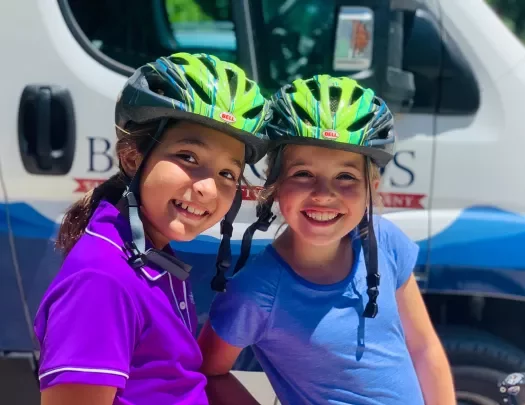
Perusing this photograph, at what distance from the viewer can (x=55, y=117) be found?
2363mm

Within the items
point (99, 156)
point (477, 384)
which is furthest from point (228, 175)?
point (477, 384)

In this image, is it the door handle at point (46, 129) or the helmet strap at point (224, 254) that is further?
the door handle at point (46, 129)

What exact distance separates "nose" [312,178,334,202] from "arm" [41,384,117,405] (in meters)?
0.64

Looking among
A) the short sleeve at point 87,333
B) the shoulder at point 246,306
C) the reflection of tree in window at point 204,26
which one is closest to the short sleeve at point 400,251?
the shoulder at point 246,306

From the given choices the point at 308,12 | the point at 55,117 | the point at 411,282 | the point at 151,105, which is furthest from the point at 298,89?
the point at 55,117

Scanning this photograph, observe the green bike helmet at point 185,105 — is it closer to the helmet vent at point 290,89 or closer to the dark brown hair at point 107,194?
the dark brown hair at point 107,194

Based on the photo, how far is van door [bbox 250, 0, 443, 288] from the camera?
7.74 feet

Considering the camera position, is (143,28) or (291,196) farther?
(143,28)

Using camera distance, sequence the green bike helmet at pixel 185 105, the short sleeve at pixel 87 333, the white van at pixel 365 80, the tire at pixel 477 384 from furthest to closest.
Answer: the tire at pixel 477 384 → the white van at pixel 365 80 → the green bike helmet at pixel 185 105 → the short sleeve at pixel 87 333

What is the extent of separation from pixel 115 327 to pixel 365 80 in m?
1.50

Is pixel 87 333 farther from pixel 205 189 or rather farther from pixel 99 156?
pixel 99 156

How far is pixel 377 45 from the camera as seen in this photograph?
7.77ft

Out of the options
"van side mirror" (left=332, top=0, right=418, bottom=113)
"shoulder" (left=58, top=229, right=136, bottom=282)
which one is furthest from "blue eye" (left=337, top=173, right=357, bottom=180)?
"van side mirror" (left=332, top=0, right=418, bottom=113)

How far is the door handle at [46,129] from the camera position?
235 cm
